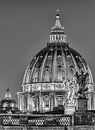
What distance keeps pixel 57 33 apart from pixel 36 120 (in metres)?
103

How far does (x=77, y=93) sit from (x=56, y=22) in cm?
9970

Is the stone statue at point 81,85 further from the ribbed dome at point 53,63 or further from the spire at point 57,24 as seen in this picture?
the spire at point 57,24

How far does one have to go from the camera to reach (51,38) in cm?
18112

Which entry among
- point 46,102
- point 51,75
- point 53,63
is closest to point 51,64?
point 53,63

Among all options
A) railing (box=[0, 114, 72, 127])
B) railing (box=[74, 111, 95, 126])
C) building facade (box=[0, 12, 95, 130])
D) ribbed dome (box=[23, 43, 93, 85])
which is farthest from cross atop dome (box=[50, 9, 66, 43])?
railing (box=[74, 111, 95, 126])

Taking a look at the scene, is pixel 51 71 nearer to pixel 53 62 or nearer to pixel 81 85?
pixel 53 62

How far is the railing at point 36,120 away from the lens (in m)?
75.1

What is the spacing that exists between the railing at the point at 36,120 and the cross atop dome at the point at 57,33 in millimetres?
98486

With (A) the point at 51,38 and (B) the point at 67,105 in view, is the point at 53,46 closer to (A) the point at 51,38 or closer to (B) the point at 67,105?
(A) the point at 51,38

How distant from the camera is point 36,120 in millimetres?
76938

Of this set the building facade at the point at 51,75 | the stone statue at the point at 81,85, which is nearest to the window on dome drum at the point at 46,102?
the building facade at the point at 51,75

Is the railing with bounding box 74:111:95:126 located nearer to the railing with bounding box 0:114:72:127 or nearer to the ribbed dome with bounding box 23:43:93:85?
the railing with bounding box 0:114:72:127

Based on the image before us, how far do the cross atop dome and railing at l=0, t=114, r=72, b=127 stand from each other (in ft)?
323

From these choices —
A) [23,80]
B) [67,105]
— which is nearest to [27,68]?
[23,80]
